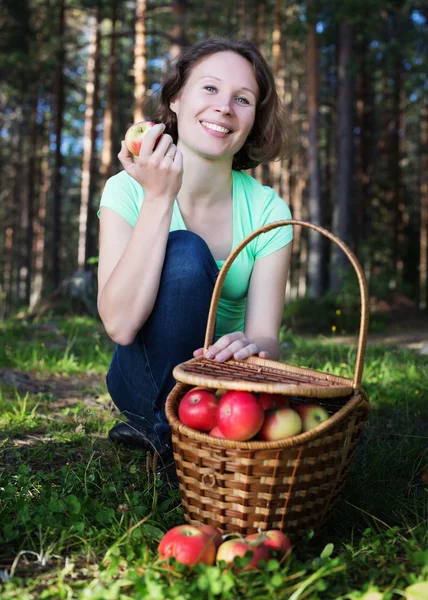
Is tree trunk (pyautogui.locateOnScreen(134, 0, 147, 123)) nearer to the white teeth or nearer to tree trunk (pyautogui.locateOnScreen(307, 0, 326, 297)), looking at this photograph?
tree trunk (pyautogui.locateOnScreen(307, 0, 326, 297))

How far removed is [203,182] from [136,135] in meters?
0.37

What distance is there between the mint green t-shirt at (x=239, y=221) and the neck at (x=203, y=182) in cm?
6

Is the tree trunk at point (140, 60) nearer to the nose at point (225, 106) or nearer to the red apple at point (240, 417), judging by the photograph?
the nose at point (225, 106)

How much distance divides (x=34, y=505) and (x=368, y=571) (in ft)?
3.29

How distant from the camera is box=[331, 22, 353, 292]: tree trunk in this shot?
1055 cm

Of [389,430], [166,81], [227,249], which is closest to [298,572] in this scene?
[227,249]

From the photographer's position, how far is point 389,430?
2.90 metres

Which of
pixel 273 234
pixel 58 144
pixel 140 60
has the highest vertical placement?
pixel 140 60

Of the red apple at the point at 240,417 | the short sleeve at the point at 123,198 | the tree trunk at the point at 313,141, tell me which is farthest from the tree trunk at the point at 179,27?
the red apple at the point at 240,417

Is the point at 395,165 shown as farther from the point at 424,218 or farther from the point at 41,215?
the point at 41,215

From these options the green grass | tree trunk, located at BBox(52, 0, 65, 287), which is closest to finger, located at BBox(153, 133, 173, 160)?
the green grass

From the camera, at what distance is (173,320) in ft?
7.06

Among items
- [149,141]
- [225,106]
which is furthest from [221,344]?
[225,106]

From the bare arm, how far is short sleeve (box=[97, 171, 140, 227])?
207 mm
